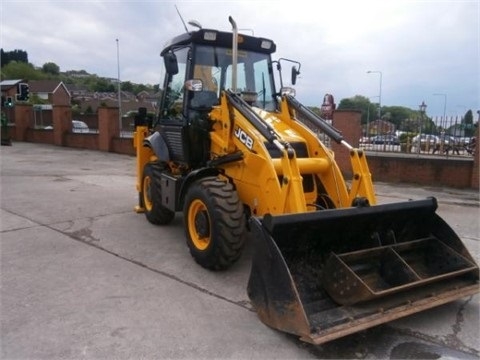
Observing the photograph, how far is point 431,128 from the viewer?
540 inches

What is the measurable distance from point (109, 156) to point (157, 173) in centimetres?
1322

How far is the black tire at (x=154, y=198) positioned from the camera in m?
6.64

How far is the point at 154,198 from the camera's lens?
22.1 ft

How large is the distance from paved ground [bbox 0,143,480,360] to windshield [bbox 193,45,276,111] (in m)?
2.14

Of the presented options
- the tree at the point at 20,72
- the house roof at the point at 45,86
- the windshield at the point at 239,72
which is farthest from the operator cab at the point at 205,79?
the tree at the point at 20,72

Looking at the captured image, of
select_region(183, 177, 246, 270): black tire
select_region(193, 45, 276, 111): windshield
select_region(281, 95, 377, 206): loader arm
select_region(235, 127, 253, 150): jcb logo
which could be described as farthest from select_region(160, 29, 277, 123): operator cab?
select_region(183, 177, 246, 270): black tire

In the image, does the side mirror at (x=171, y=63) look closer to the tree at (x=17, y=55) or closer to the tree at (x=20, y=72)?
the tree at (x=20, y=72)

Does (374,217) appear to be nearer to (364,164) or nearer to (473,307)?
(364,164)

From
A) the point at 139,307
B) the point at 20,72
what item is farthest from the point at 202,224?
the point at 20,72

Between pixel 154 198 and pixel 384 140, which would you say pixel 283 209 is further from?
pixel 384 140

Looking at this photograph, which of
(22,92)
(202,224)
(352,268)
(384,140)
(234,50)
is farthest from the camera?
(22,92)

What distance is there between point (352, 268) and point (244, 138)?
1845 mm

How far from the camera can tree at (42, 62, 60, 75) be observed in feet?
382

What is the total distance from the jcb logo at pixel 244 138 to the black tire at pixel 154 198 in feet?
6.49
